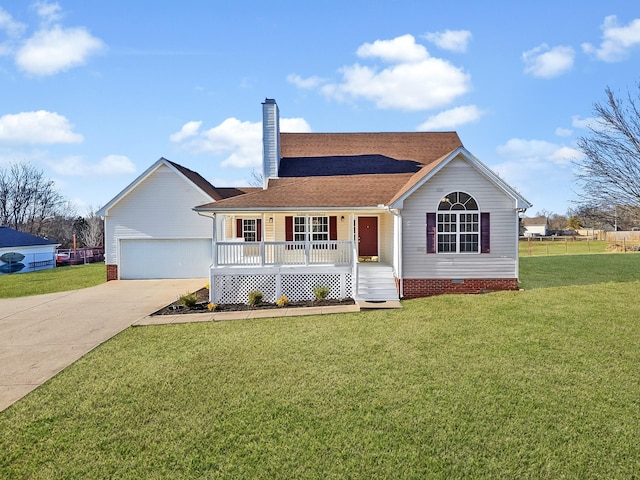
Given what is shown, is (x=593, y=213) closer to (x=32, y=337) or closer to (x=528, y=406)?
(x=528, y=406)

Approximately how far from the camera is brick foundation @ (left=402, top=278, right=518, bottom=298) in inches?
513

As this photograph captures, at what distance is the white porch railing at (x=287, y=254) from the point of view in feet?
44.5

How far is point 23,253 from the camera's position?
32.2 metres

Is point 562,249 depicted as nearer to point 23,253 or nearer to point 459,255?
point 459,255

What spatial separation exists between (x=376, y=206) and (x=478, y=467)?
1069 centimetres

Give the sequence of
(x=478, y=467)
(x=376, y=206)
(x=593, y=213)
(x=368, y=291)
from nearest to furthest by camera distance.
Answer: (x=478, y=467) < (x=368, y=291) < (x=376, y=206) < (x=593, y=213)

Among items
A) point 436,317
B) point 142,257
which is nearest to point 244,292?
point 436,317

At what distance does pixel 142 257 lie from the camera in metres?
20.4

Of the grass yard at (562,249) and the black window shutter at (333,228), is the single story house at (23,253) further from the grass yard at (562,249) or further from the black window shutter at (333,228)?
the grass yard at (562,249)

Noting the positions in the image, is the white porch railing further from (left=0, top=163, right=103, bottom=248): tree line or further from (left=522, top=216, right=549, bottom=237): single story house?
(left=522, top=216, right=549, bottom=237): single story house

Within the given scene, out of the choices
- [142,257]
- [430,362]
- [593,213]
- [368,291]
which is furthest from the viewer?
[142,257]

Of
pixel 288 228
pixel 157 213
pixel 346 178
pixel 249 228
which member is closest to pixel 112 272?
pixel 157 213

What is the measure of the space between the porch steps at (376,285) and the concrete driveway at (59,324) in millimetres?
7067

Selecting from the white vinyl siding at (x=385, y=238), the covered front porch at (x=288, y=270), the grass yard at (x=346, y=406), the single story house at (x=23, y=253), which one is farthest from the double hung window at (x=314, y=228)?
the single story house at (x=23, y=253)
